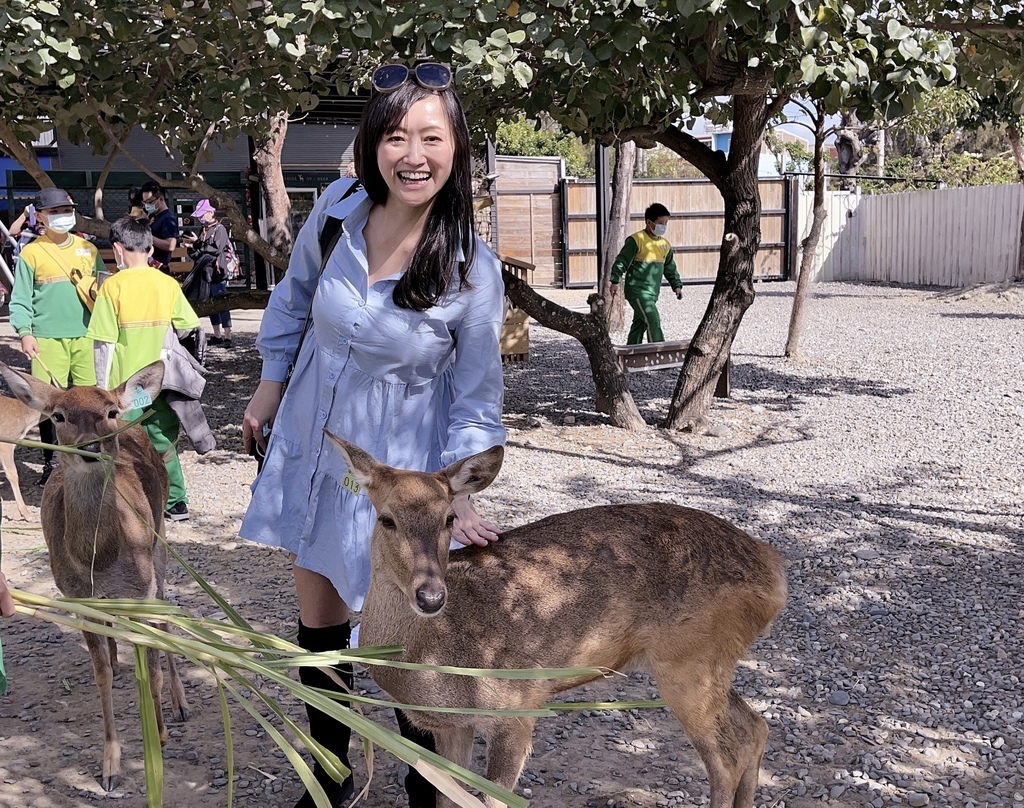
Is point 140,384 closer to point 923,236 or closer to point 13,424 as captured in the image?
point 13,424

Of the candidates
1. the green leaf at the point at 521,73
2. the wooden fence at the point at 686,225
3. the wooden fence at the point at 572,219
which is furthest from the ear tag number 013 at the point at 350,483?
the wooden fence at the point at 686,225

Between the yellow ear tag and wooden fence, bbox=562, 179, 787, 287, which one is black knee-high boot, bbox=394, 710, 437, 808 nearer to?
the yellow ear tag

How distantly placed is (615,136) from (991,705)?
5.19m

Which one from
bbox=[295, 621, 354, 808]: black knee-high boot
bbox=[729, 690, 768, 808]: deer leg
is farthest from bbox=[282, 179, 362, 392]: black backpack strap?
bbox=[729, 690, 768, 808]: deer leg

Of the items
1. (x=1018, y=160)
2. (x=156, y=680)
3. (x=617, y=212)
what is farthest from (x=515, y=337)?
(x=1018, y=160)

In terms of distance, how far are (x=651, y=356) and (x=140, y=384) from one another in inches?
246

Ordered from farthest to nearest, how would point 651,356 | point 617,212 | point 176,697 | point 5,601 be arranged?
point 617,212
point 651,356
point 176,697
point 5,601

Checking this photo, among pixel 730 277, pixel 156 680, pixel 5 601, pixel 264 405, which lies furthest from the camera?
pixel 730 277

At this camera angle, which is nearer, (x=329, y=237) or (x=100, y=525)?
(x=329, y=237)

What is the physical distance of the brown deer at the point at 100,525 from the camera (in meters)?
3.85

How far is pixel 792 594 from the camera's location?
214 inches

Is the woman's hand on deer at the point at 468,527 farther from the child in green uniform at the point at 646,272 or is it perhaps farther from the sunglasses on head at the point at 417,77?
the child in green uniform at the point at 646,272

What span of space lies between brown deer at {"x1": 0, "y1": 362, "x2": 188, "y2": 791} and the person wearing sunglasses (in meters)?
1.08

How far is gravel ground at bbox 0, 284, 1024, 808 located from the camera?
3.76m
